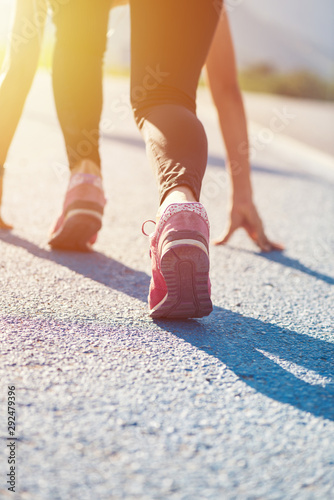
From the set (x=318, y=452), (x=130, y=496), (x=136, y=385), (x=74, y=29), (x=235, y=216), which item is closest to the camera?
(x=130, y=496)

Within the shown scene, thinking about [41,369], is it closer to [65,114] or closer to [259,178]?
[65,114]

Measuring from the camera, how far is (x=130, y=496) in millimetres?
1059

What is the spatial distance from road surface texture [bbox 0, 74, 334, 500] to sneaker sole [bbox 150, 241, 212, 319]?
0.29 feet

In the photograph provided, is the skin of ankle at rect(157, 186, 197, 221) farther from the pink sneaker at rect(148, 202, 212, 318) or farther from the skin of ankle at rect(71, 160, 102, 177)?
the skin of ankle at rect(71, 160, 102, 177)

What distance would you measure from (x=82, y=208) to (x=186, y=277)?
2.74 ft

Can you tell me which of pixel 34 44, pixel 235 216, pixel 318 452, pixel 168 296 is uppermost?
pixel 34 44

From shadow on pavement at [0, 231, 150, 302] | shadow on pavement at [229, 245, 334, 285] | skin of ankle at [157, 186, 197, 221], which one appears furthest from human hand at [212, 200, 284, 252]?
skin of ankle at [157, 186, 197, 221]

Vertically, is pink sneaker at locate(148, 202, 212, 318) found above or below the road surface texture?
above

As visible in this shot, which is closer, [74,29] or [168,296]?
[168,296]

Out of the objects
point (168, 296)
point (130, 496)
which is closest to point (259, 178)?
point (168, 296)

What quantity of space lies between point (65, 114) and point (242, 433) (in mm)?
1675

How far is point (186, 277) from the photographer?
5.74 feet

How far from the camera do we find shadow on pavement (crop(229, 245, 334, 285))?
2719 mm

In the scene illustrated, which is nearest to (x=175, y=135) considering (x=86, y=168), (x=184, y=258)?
(x=184, y=258)
